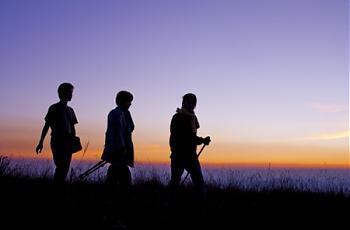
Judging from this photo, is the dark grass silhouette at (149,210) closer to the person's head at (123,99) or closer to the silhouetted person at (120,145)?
the silhouetted person at (120,145)

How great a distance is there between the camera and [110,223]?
→ 5.80m

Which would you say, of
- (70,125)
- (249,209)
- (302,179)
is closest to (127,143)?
(70,125)

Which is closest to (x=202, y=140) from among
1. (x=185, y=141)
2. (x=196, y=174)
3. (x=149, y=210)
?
(x=185, y=141)

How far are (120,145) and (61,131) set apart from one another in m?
1.10

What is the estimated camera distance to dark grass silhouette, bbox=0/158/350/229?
19.2 feet

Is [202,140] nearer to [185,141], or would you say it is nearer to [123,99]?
[185,141]

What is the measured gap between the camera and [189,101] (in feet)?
27.8

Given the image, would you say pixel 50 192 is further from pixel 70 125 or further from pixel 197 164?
pixel 197 164

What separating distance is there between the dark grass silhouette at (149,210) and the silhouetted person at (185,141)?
17.9 inches

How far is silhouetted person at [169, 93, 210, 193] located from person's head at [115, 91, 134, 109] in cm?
92

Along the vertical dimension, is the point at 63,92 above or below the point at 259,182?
above

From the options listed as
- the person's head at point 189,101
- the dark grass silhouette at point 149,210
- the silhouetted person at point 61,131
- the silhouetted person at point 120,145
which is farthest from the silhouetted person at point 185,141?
the silhouetted person at point 61,131

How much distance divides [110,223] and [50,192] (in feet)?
7.47

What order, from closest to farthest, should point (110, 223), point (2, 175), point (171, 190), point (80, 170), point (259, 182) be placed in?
1. point (110, 223)
2. point (171, 190)
3. point (2, 175)
4. point (80, 170)
5. point (259, 182)
